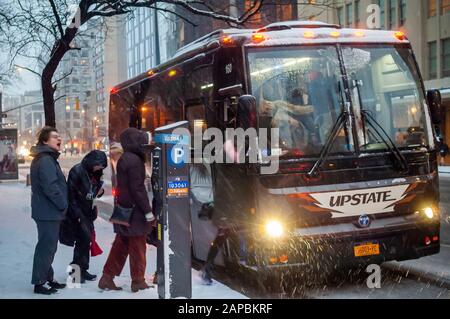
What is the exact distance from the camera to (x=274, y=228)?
665cm

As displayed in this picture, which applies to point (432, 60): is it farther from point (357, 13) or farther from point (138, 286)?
point (138, 286)

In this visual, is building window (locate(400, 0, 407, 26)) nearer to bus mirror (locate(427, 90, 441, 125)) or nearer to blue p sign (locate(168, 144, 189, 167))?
bus mirror (locate(427, 90, 441, 125))

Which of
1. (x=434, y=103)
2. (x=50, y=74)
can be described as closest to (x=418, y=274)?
(x=434, y=103)

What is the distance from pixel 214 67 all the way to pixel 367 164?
2.29m

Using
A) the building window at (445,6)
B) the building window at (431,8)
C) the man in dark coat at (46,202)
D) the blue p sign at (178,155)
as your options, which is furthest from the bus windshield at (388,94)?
the building window at (431,8)

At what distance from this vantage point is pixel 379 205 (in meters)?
6.95

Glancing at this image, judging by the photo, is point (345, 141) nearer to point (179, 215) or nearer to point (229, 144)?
point (229, 144)

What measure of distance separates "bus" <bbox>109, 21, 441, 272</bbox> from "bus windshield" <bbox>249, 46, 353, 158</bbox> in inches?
0.5

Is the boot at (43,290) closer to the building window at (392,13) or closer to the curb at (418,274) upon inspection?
the curb at (418,274)

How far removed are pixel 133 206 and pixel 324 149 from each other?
2304mm

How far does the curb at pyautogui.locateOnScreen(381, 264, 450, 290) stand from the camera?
7330mm

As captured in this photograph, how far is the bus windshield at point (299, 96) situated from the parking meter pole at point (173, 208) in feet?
4.90

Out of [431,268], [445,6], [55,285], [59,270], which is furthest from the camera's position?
[445,6]

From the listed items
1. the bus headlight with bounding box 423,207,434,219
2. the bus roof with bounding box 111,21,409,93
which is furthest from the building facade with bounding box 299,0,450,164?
the bus headlight with bounding box 423,207,434,219
